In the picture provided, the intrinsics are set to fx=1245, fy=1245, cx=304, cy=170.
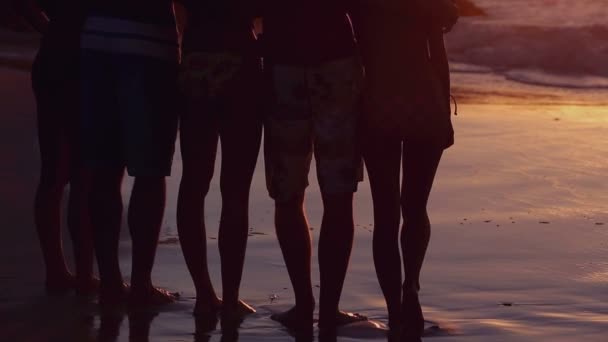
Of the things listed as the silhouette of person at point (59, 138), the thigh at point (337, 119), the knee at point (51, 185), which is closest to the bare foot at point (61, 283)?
the silhouette of person at point (59, 138)

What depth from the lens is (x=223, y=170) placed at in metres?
5.20

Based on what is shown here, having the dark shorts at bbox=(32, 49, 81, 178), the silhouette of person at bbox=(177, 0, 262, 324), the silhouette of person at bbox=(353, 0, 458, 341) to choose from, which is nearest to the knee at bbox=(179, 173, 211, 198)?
the silhouette of person at bbox=(177, 0, 262, 324)

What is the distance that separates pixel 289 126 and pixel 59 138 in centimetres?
126

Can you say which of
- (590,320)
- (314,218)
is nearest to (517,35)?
(314,218)

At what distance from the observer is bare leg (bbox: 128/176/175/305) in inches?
209

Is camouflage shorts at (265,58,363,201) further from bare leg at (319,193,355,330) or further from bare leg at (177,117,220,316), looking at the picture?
bare leg at (177,117,220,316)

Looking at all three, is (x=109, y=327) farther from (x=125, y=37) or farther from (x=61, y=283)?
(x=125, y=37)

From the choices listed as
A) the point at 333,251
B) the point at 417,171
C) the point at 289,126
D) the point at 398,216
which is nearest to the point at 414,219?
the point at 398,216

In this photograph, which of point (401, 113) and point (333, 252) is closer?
point (401, 113)

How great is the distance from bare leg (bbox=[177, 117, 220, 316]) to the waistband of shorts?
13.1 inches

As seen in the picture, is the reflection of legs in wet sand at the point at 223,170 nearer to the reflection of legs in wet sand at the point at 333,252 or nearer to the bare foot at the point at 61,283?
the reflection of legs in wet sand at the point at 333,252

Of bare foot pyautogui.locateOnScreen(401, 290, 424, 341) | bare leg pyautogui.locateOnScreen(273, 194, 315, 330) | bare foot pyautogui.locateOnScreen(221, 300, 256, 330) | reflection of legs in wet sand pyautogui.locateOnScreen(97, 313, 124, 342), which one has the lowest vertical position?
reflection of legs in wet sand pyautogui.locateOnScreen(97, 313, 124, 342)

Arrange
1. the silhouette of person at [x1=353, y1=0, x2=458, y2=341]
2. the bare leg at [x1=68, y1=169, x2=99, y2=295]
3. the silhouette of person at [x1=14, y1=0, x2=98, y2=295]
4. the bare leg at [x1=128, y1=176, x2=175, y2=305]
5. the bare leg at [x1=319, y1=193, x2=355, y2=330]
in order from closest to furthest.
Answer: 1. the silhouette of person at [x1=353, y1=0, x2=458, y2=341]
2. the bare leg at [x1=319, y1=193, x2=355, y2=330]
3. the bare leg at [x1=128, y1=176, x2=175, y2=305]
4. the silhouette of person at [x1=14, y1=0, x2=98, y2=295]
5. the bare leg at [x1=68, y1=169, x2=99, y2=295]

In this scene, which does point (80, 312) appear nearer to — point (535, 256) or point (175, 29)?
point (175, 29)
